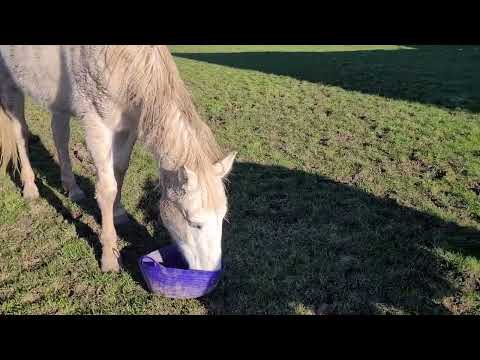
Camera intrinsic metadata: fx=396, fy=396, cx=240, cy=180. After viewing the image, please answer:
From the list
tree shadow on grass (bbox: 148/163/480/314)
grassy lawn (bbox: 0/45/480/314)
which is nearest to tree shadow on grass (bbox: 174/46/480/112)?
grassy lawn (bbox: 0/45/480/314)

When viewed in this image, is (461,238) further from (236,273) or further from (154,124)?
(154,124)

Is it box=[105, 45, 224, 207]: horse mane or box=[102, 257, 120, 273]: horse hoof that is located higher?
box=[105, 45, 224, 207]: horse mane

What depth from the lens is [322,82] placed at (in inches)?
512

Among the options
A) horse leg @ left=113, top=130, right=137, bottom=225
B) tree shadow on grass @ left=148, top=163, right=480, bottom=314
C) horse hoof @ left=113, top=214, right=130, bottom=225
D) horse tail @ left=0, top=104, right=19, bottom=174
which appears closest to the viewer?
tree shadow on grass @ left=148, top=163, right=480, bottom=314

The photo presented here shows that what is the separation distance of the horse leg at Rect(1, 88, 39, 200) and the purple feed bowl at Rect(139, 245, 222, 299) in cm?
263

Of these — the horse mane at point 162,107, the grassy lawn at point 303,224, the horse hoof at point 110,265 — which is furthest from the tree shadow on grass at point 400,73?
the horse hoof at point 110,265

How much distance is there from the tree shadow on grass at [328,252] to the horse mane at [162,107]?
4.01 feet

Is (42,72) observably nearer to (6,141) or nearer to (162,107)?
(6,141)

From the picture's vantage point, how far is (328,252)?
4.09 m

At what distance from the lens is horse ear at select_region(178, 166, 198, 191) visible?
300cm

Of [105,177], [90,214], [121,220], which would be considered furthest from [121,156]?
[90,214]

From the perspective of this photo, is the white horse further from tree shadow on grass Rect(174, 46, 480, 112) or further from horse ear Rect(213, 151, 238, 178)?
tree shadow on grass Rect(174, 46, 480, 112)

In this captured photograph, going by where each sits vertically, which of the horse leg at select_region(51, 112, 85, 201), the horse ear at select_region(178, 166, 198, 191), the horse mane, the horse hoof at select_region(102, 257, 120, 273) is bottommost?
the horse hoof at select_region(102, 257, 120, 273)

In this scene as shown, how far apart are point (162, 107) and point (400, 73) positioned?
12821 millimetres
